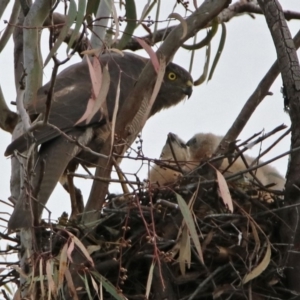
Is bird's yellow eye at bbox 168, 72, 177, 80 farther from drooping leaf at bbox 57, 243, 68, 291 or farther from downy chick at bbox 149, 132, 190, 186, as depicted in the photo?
drooping leaf at bbox 57, 243, 68, 291

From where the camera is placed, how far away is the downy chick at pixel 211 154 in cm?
422

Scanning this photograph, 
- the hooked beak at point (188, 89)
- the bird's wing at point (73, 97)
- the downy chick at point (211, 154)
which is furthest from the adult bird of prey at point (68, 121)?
the downy chick at point (211, 154)

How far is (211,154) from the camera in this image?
422 centimetres

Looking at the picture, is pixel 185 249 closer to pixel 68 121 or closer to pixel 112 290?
pixel 112 290

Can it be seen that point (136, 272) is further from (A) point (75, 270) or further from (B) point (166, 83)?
(B) point (166, 83)

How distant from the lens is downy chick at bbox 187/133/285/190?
4.22 m

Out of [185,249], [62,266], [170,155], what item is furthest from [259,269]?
[170,155]


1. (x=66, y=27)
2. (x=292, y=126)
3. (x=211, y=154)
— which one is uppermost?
(x=211, y=154)

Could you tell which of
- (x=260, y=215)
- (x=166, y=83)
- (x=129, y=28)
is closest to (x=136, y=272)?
(x=260, y=215)

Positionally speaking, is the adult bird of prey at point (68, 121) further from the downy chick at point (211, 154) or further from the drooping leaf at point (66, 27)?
the drooping leaf at point (66, 27)

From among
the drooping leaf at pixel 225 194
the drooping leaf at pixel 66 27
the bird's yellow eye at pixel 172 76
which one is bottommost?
the drooping leaf at pixel 225 194

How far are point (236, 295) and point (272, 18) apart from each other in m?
1.12

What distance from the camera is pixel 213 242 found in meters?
3.27

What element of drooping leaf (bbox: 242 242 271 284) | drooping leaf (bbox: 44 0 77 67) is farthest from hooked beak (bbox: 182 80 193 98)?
drooping leaf (bbox: 44 0 77 67)
